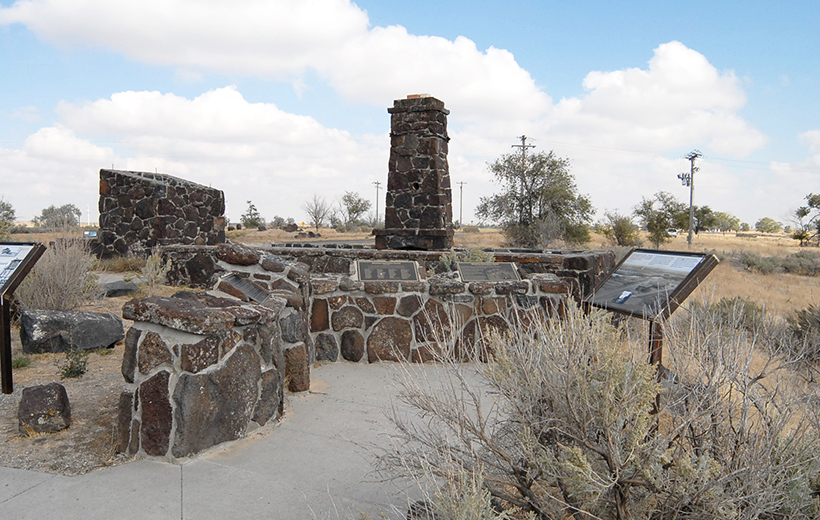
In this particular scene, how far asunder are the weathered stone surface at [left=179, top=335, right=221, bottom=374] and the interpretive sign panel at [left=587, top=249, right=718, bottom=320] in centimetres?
257

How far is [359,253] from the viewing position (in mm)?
11133

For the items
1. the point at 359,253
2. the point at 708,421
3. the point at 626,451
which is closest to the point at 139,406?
the point at 626,451

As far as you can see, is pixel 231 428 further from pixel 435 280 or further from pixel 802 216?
pixel 802 216

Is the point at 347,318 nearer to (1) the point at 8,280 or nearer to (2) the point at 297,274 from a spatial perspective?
(2) the point at 297,274

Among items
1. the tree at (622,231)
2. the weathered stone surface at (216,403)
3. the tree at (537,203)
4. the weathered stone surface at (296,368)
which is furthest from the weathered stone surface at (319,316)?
the tree at (622,231)

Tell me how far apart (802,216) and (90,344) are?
44.6 metres

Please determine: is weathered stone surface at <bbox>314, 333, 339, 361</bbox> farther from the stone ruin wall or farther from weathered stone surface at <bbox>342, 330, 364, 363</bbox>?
the stone ruin wall

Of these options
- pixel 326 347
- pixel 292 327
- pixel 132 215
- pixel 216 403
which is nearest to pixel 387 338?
pixel 326 347

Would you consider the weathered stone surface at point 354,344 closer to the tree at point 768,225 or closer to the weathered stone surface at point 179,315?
the weathered stone surface at point 179,315

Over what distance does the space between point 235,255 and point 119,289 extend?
5.54 metres

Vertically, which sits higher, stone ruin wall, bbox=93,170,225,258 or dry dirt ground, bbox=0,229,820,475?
stone ruin wall, bbox=93,170,225,258

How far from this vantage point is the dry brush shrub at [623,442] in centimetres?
226

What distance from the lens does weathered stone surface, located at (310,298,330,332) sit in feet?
21.0

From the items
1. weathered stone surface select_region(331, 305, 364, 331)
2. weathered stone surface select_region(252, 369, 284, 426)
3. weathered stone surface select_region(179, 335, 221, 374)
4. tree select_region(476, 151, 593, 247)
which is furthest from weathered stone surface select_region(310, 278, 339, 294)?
tree select_region(476, 151, 593, 247)
